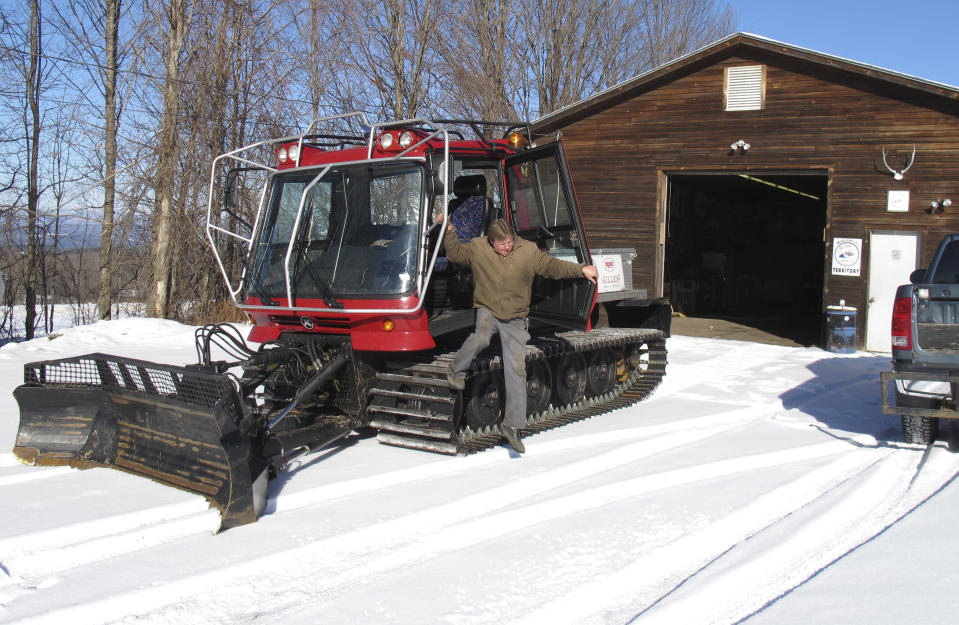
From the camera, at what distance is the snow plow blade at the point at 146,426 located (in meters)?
4.84

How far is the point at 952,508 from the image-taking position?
495 cm

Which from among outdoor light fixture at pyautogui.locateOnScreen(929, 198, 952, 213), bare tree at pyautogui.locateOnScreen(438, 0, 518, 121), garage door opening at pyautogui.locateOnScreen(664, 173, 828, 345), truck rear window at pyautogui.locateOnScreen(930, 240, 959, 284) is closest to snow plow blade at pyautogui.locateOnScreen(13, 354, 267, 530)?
truck rear window at pyautogui.locateOnScreen(930, 240, 959, 284)

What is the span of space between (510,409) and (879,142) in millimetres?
9948

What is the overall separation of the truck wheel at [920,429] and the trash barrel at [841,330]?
6.90 meters

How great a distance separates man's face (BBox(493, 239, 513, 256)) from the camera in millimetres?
6284

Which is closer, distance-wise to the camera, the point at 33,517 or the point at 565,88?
the point at 33,517

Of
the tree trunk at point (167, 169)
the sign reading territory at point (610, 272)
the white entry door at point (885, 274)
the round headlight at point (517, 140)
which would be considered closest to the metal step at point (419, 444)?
the round headlight at point (517, 140)

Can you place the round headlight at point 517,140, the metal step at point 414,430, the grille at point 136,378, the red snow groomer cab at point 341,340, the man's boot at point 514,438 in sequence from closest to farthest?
the grille at point 136,378 → the red snow groomer cab at point 341,340 → the metal step at point 414,430 → the man's boot at point 514,438 → the round headlight at point 517,140

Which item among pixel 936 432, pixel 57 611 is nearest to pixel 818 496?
pixel 936 432

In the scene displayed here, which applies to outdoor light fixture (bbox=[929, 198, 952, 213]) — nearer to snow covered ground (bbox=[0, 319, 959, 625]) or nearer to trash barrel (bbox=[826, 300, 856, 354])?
trash barrel (bbox=[826, 300, 856, 354])

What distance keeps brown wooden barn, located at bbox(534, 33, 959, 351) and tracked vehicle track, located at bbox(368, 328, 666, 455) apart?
82.6 inches

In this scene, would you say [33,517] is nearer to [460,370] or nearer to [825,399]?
[460,370]

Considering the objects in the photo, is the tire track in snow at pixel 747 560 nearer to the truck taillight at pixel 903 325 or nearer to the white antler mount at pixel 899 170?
the truck taillight at pixel 903 325

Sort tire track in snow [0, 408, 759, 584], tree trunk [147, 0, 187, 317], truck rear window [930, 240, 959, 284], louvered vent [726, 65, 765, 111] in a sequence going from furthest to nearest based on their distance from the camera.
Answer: tree trunk [147, 0, 187, 317] → louvered vent [726, 65, 765, 111] → truck rear window [930, 240, 959, 284] → tire track in snow [0, 408, 759, 584]
